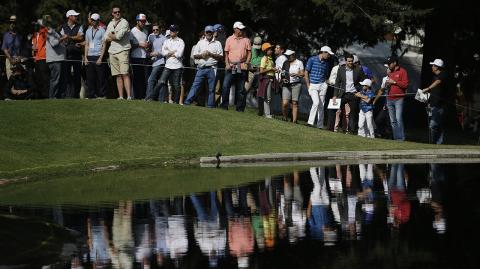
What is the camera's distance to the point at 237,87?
3081 centimetres

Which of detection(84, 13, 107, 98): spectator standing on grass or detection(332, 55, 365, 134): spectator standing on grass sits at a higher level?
detection(84, 13, 107, 98): spectator standing on grass

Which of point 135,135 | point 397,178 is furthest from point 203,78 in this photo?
point 397,178

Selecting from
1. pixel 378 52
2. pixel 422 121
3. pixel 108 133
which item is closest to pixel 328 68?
pixel 108 133

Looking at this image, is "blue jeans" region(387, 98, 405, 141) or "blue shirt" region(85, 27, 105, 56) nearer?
"blue shirt" region(85, 27, 105, 56)

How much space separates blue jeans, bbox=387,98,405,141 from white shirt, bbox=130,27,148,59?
5.56 metres

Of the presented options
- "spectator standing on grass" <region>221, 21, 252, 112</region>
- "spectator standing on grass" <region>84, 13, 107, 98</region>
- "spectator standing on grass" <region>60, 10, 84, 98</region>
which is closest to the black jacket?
"spectator standing on grass" <region>221, 21, 252, 112</region>

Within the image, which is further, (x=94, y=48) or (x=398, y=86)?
(x=398, y=86)

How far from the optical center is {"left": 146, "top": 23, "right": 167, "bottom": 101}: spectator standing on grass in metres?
29.8

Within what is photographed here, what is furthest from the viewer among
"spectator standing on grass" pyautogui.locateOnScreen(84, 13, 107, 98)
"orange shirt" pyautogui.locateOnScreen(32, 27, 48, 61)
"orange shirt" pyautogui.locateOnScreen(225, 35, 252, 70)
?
"orange shirt" pyautogui.locateOnScreen(225, 35, 252, 70)

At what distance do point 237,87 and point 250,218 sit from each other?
15454 millimetres

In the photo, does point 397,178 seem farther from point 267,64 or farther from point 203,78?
point 267,64

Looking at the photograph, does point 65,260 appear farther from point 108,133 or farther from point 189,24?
point 189,24

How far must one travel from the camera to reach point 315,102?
101 ft

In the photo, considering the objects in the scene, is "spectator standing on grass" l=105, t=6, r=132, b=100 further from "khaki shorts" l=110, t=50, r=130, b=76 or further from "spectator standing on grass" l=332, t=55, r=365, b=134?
"spectator standing on grass" l=332, t=55, r=365, b=134
